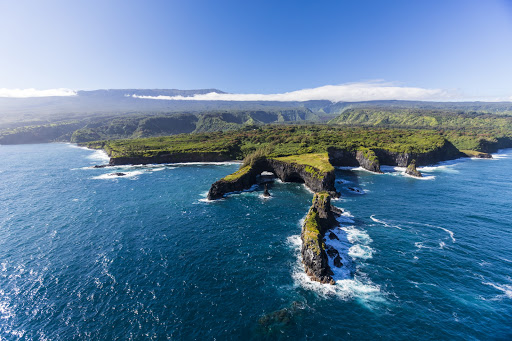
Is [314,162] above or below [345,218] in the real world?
above

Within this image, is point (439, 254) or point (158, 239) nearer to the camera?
point (439, 254)

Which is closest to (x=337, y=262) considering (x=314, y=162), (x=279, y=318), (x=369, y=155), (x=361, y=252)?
(x=361, y=252)

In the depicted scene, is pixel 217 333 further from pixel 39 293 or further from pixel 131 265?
pixel 39 293

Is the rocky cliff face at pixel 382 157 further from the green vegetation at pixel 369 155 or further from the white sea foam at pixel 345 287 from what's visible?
the white sea foam at pixel 345 287

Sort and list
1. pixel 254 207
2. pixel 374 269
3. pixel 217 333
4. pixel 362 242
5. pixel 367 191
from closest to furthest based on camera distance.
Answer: pixel 217 333
pixel 374 269
pixel 362 242
pixel 254 207
pixel 367 191

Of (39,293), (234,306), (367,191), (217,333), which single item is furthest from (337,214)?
(39,293)

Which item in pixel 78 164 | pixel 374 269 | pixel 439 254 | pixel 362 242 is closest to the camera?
pixel 374 269

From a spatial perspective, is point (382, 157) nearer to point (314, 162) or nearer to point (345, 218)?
point (314, 162)
